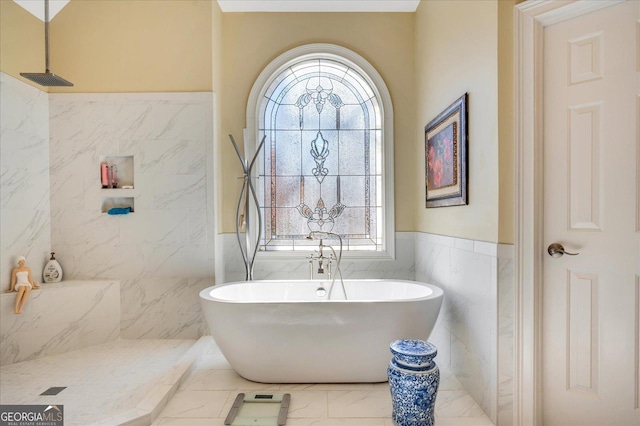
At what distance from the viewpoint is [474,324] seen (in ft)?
6.45

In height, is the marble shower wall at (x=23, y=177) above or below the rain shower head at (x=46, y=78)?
below

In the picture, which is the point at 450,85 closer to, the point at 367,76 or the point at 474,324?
the point at 367,76

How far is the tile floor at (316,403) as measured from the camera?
1.79m

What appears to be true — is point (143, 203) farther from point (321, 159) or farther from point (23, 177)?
point (321, 159)

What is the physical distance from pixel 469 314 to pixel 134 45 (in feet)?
10.2

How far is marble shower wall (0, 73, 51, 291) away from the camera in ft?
8.23

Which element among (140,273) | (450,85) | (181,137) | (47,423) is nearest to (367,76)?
(450,85)

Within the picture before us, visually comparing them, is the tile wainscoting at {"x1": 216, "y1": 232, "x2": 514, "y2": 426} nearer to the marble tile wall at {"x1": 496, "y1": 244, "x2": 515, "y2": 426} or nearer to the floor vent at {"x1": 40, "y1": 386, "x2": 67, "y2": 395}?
the marble tile wall at {"x1": 496, "y1": 244, "x2": 515, "y2": 426}

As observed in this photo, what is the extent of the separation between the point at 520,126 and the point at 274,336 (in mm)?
1664

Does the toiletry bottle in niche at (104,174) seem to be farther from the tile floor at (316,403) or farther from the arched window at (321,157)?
the tile floor at (316,403)

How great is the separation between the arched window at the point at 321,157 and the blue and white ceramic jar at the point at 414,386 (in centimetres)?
149

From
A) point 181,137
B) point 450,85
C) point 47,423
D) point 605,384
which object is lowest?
point 47,423

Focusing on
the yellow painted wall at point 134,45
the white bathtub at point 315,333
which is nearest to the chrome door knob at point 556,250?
the white bathtub at point 315,333

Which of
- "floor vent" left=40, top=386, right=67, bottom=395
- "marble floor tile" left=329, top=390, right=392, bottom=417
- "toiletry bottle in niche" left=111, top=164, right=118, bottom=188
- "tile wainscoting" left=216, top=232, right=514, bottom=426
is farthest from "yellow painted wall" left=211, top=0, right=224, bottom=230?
"marble floor tile" left=329, top=390, right=392, bottom=417
